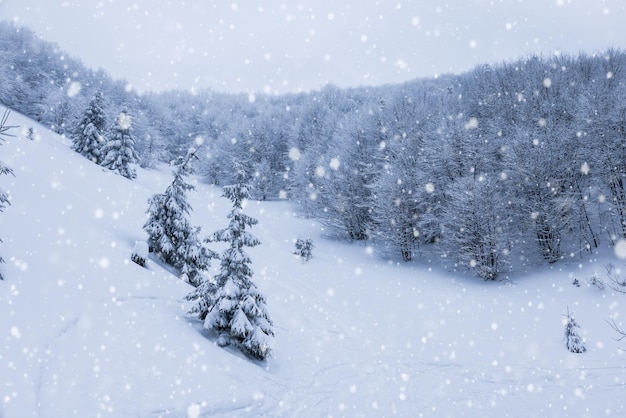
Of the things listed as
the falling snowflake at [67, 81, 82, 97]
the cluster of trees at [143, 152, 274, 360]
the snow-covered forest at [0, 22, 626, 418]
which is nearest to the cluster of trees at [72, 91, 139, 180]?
the snow-covered forest at [0, 22, 626, 418]

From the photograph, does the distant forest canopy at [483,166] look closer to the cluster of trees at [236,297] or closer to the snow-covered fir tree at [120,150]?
the cluster of trees at [236,297]

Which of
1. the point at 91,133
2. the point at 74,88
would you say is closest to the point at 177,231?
the point at 91,133

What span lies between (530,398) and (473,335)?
5.95m

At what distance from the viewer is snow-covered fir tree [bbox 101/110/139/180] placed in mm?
34469

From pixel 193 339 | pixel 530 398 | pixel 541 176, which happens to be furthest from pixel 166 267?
pixel 541 176

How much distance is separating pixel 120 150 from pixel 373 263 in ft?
81.4

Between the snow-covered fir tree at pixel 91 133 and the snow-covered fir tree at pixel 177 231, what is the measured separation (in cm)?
2697

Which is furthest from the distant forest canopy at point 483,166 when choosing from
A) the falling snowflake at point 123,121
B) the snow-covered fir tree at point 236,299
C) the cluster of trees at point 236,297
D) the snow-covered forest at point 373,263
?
the falling snowflake at point 123,121

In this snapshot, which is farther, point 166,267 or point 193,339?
point 166,267

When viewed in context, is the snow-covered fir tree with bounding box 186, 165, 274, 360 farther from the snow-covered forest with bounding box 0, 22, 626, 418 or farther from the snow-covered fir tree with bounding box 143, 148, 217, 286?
the snow-covered fir tree with bounding box 143, 148, 217, 286

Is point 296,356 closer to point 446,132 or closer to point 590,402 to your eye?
point 590,402

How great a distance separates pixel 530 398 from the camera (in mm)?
10812

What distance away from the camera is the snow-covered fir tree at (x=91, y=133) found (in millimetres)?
36125

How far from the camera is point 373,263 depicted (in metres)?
28.5
